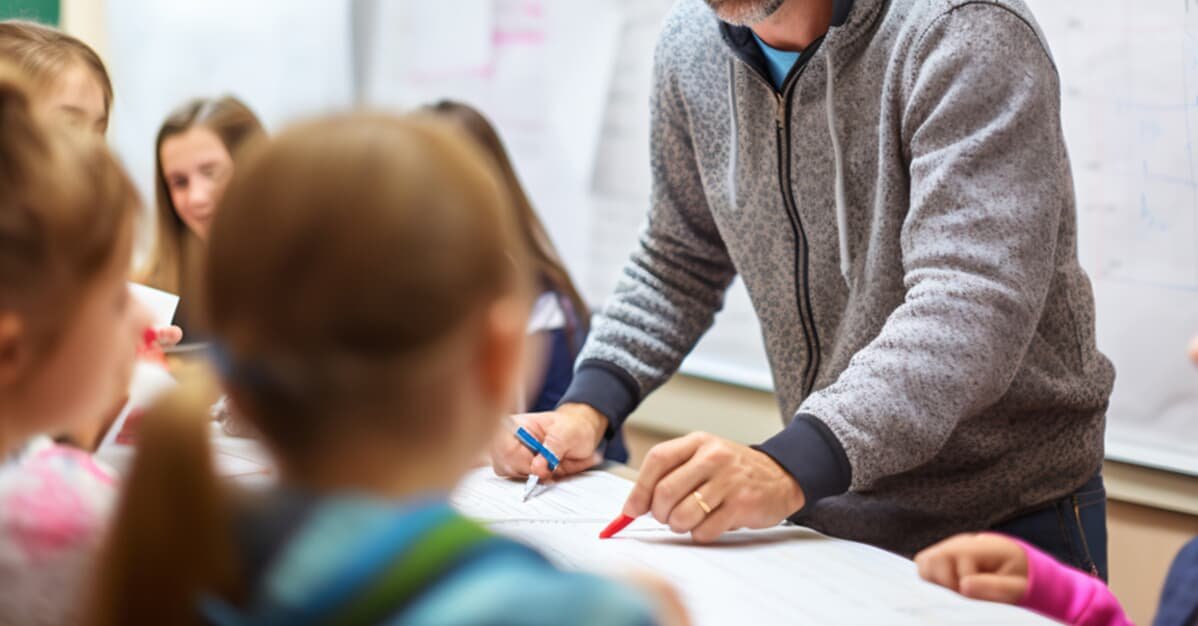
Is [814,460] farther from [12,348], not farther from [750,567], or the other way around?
[12,348]

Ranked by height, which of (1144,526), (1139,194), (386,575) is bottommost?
(1144,526)

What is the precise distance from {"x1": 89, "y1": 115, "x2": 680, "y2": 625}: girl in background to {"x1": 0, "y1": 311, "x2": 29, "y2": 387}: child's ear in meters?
0.15

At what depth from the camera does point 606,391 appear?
1.51 meters

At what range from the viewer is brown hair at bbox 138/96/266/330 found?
2031 millimetres

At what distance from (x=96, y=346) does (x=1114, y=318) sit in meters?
1.54

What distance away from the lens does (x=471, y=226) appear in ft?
1.79

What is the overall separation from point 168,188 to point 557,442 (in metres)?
1.20

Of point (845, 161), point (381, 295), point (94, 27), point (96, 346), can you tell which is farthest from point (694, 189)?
point (94, 27)

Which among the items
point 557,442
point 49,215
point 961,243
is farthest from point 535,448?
point 49,215

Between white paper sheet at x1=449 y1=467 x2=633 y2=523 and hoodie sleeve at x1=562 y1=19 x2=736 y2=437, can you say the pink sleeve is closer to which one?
white paper sheet at x1=449 y1=467 x2=633 y2=523

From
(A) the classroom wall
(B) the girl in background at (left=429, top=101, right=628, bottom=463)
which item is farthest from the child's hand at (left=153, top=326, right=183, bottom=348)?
(A) the classroom wall

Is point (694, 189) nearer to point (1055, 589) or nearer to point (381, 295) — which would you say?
point (1055, 589)

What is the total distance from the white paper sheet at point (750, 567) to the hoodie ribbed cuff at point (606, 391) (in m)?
0.18

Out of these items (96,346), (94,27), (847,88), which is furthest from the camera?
(94,27)
